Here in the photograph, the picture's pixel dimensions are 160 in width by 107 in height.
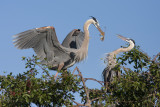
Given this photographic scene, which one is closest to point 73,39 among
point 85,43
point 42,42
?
point 85,43

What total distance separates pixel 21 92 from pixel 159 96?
2.08 m

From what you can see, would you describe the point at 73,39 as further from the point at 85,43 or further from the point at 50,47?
the point at 50,47

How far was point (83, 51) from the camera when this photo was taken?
8.38m

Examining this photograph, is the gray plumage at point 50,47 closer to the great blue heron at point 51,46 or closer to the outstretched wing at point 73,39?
the great blue heron at point 51,46

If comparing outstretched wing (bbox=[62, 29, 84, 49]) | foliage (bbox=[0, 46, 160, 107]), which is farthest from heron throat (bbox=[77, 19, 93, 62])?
foliage (bbox=[0, 46, 160, 107])

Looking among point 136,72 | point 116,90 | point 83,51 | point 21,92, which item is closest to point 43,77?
point 21,92

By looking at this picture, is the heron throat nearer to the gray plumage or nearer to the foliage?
the gray plumage

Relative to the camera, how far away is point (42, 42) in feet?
26.1

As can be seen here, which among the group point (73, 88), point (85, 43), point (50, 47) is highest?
point (85, 43)

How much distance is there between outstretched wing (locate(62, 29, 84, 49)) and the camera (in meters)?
9.07

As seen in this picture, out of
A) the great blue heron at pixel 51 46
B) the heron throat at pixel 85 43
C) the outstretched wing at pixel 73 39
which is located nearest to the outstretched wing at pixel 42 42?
the great blue heron at pixel 51 46

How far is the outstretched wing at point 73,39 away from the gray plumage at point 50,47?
0.55ft

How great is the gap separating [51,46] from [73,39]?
1.33 meters

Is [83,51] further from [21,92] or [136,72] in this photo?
[21,92]
